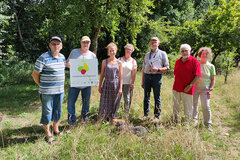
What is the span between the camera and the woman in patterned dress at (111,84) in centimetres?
399

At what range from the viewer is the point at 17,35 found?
45.1ft

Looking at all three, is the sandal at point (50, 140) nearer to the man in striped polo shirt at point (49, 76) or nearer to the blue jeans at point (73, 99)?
the man in striped polo shirt at point (49, 76)

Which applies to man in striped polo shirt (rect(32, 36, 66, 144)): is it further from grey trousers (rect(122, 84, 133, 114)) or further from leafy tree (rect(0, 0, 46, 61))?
leafy tree (rect(0, 0, 46, 61))

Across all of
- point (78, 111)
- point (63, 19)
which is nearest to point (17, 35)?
point (63, 19)

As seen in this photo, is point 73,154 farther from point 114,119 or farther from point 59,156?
point 114,119

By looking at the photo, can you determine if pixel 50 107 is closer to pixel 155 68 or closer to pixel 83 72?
pixel 83 72

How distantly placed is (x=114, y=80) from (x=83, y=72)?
0.73 metres

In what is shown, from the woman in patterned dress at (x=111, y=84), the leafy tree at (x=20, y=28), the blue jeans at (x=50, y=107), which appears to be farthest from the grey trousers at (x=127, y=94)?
the leafy tree at (x=20, y=28)

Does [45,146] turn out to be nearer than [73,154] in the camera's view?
No

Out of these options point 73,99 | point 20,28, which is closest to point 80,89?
point 73,99

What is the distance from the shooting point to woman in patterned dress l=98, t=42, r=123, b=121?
3988mm

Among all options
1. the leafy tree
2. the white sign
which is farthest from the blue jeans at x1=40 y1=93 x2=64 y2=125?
the leafy tree

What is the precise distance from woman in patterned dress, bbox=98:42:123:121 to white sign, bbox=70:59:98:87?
0.95ft

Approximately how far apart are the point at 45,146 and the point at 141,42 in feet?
42.4
